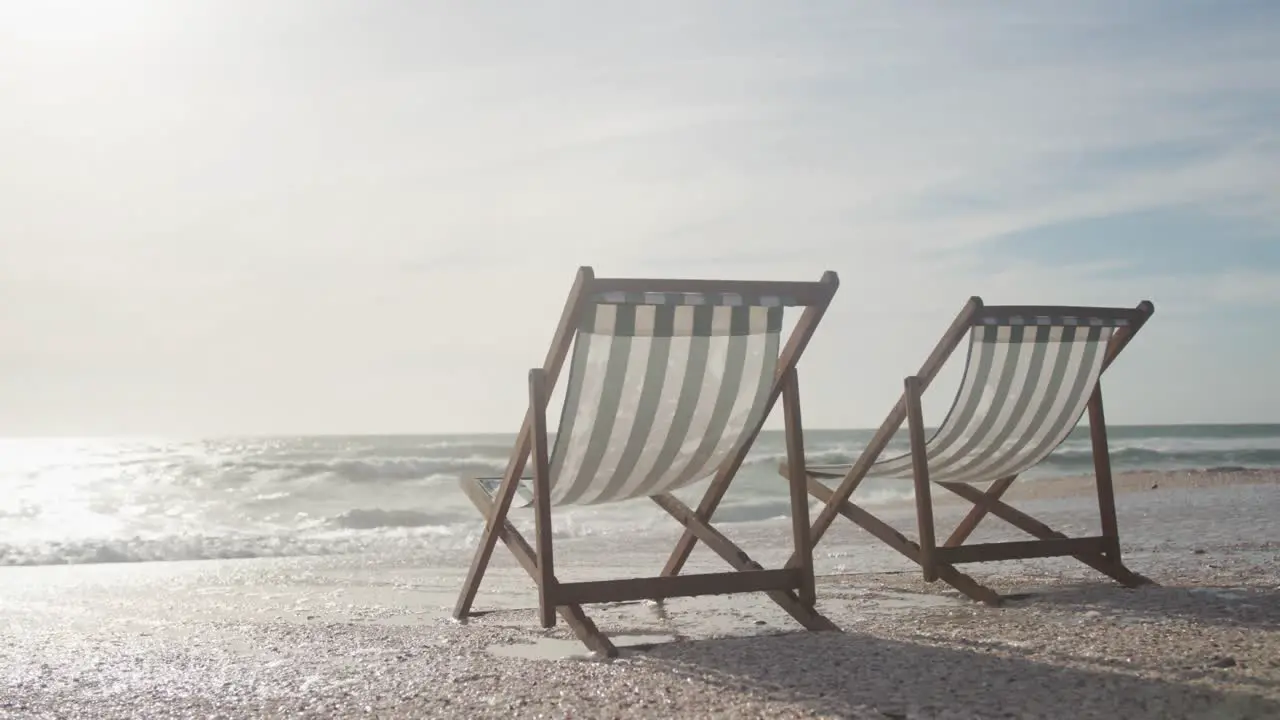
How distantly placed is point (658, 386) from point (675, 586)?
27.1 inches

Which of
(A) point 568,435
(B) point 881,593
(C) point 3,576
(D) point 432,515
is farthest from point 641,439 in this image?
(D) point 432,515

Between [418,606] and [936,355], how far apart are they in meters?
2.64

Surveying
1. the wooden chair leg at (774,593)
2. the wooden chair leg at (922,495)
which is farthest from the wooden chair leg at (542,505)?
the wooden chair leg at (922,495)

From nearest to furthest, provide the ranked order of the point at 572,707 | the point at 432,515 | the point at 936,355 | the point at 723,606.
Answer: the point at 572,707 → the point at 936,355 → the point at 723,606 → the point at 432,515

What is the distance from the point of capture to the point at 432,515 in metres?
13.7

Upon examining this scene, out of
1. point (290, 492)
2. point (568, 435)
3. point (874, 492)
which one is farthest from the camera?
point (290, 492)

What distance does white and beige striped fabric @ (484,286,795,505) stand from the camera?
3686mm

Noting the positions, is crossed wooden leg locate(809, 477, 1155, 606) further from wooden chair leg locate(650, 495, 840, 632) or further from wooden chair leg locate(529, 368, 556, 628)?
wooden chair leg locate(529, 368, 556, 628)

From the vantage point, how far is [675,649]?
3.61 meters

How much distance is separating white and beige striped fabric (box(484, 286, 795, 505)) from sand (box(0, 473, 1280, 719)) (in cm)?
62

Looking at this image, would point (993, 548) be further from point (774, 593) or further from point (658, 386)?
point (658, 386)

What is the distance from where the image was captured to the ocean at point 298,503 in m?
9.83

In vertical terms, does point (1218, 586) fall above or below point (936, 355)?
below

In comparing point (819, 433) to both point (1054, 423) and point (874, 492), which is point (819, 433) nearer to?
point (874, 492)
